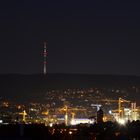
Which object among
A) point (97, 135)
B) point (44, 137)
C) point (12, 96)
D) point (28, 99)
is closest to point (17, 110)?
point (12, 96)

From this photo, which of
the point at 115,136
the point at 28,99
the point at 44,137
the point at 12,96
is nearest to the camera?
the point at 44,137

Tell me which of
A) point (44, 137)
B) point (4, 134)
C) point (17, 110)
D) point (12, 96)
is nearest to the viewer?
point (4, 134)

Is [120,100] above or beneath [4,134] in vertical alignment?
above

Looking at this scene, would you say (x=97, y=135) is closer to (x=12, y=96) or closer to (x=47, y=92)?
(x=12, y=96)

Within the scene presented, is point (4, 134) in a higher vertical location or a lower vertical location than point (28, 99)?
lower

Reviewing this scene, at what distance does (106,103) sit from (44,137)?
102 metres

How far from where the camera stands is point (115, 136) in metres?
57.4

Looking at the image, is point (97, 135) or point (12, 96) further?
point (12, 96)

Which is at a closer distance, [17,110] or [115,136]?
[115,136]

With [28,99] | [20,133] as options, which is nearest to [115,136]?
[20,133]

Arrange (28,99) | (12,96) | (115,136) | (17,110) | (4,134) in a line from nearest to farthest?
(4,134), (115,136), (17,110), (12,96), (28,99)

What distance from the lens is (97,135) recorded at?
58.2 metres

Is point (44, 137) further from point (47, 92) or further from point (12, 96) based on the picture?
point (47, 92)

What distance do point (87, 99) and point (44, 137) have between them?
104 m
